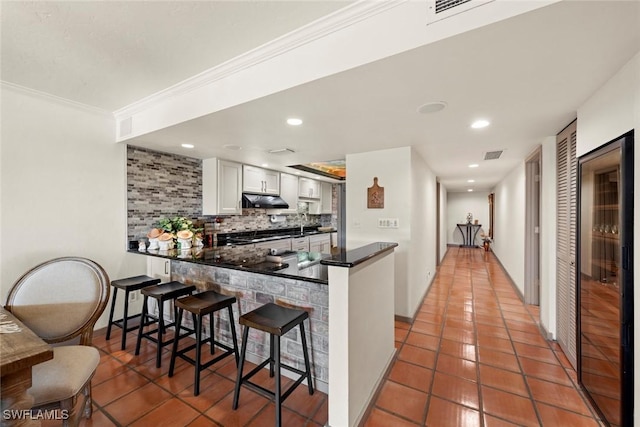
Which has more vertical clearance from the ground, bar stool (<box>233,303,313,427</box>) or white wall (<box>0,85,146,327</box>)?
white wall (<box>0,85,146,327</box>)

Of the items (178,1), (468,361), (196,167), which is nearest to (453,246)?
(468,361)

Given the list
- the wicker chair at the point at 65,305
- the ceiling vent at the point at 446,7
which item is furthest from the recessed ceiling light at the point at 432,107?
the wicker chair at the point at 65,305

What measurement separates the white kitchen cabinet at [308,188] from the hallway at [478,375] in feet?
11.0

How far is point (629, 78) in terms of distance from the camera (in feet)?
4.53

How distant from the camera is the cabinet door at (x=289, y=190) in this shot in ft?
17.2

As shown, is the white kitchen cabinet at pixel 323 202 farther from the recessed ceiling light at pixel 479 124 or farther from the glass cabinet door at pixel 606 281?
the glass cabinet door at pixel 606 281

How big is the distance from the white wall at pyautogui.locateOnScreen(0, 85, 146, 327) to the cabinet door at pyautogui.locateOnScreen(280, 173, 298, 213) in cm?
267

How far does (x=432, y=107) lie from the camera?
1.97 metres

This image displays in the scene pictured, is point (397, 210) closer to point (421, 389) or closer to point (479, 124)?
point (479, 124)

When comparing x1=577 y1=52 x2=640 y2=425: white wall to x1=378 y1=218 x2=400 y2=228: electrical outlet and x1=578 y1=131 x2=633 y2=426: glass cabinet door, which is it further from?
x1=378 y1=218 x2=400 y2=228: electrical outlet

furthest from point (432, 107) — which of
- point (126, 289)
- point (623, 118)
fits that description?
point (126, 289)

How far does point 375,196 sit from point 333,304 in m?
2.05

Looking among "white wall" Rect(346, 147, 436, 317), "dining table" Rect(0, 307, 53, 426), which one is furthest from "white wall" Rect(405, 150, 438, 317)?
"dining table" Rect(0, 307, 53, 426)

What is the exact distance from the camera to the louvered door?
2.22m
